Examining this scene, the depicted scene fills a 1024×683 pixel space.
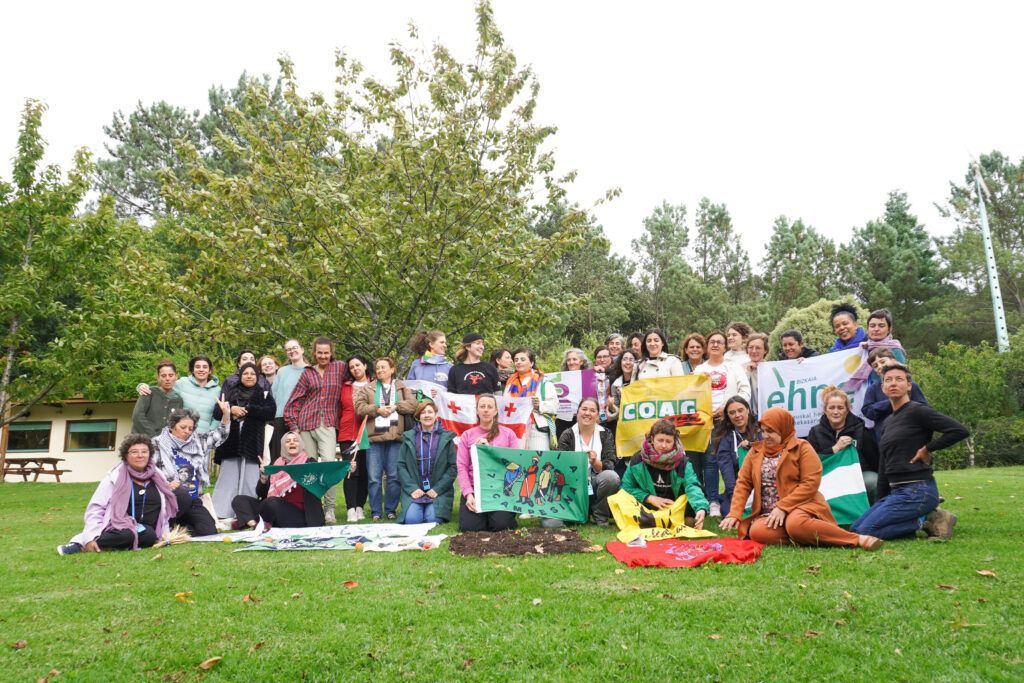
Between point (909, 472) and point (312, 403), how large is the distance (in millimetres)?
6938

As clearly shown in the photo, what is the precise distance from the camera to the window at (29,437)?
28.1 meters

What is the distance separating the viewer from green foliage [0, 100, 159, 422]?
45.3 feet

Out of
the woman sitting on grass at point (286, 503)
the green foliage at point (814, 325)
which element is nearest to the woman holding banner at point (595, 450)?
the woman sitting on grass at point (286, 503)

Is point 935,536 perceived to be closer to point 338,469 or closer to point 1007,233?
point 338,469

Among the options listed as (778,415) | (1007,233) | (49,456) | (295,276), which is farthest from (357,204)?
(1007,233)

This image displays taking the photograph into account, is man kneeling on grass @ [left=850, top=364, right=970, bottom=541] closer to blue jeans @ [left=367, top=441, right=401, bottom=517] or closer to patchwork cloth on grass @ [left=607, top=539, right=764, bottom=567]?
patchwork cloth on grass @ [left=607, top=539, right=764, bottom=567]

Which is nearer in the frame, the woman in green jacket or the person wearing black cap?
the woman in green jacket

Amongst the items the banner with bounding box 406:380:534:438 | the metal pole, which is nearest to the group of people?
the banner with bounding box 406:380:534:438

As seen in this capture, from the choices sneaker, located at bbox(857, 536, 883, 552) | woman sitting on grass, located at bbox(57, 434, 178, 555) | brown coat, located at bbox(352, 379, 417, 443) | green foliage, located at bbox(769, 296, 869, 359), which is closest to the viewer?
sneaker, located at bbox(857, 536, 883, 552)

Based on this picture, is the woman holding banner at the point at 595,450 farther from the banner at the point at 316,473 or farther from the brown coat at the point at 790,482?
the banner at the point at 316,473

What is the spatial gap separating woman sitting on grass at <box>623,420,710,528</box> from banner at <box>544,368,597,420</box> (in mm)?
1789

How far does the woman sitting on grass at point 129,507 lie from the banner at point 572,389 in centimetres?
493

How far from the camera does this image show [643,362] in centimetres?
941

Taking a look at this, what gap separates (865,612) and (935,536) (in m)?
2.67
